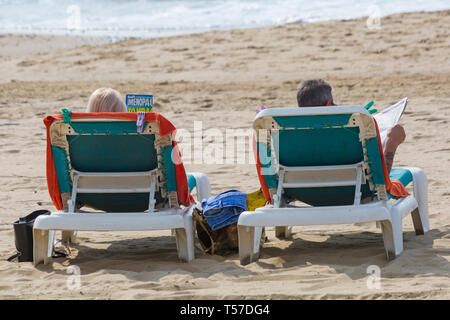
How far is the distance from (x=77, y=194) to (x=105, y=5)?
26.5 m

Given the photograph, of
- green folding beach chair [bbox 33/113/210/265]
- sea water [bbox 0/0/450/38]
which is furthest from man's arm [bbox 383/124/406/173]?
sea water [bbox 0/0/450/38]

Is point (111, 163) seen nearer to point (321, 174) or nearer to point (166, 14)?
point (321, 174)

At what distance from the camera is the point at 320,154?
14.4 ft

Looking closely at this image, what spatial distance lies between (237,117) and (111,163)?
5730 millimetres

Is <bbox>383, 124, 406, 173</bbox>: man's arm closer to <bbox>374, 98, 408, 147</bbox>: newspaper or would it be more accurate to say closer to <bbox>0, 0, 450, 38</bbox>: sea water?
<bbox>374, 98, 408, 147</bbox>: newspaper

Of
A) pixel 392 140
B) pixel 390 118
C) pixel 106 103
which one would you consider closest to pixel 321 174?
pixel 392 140

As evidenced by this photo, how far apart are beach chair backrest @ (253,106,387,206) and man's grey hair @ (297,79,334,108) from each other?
0.23m

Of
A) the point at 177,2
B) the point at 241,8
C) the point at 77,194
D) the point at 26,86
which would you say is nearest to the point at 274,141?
the point at 77,194

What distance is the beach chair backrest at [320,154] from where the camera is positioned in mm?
4242

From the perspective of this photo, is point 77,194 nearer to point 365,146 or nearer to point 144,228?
point 144,228

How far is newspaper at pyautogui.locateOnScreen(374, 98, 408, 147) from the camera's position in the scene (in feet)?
15.7

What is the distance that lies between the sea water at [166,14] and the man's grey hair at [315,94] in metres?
16.1

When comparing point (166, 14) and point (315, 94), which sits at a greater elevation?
point (166, 14)

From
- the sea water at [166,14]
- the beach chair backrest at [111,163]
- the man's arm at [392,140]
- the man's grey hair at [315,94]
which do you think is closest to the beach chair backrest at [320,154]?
the man's grey hair at [315,94]
